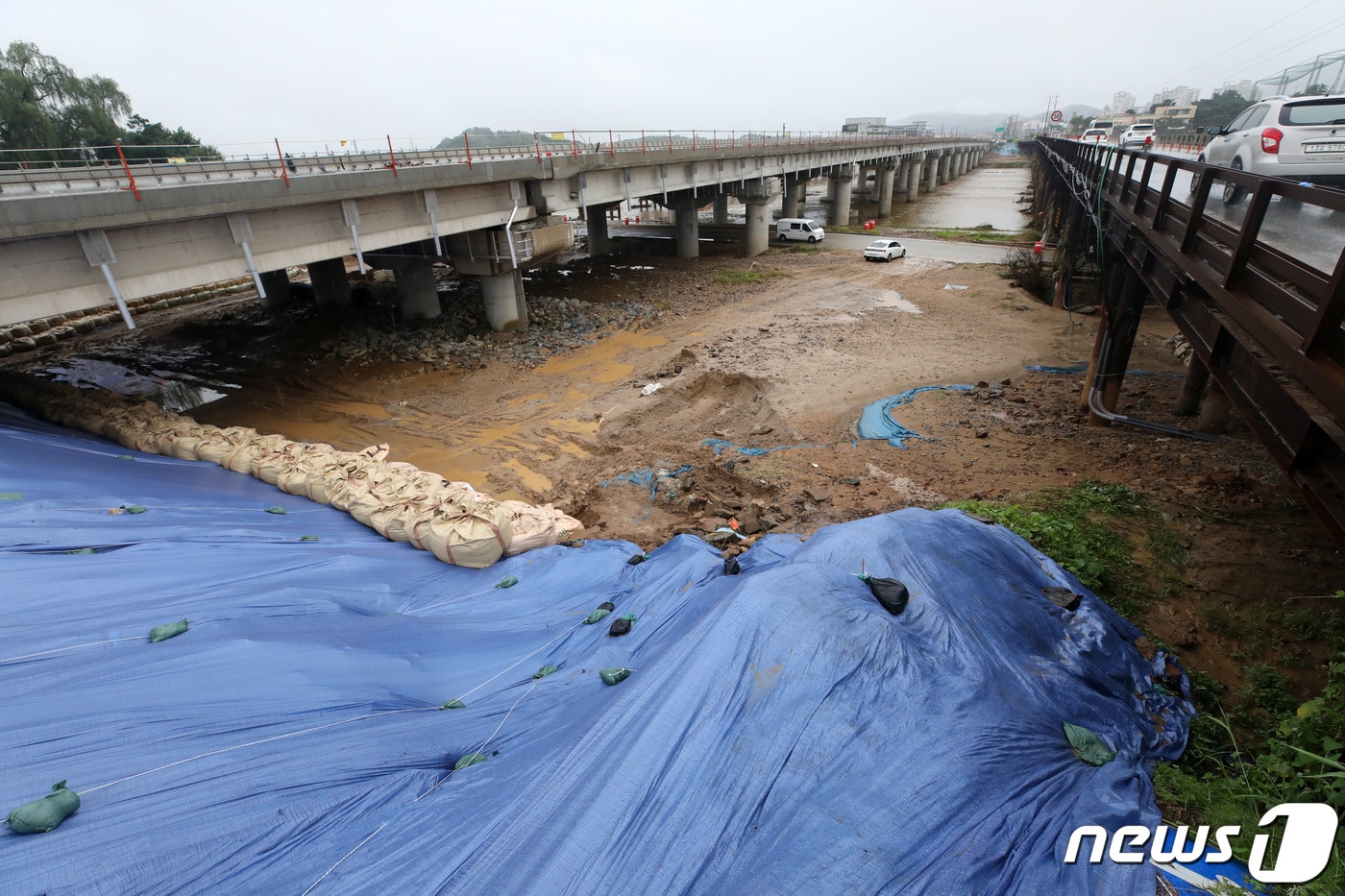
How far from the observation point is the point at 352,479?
7.98m

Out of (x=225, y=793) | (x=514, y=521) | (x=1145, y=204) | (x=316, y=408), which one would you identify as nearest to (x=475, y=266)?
(x=316, y=408)

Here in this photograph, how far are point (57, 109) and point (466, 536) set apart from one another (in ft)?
156

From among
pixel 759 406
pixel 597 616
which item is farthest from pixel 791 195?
pixel 597 616

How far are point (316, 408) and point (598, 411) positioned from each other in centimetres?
680

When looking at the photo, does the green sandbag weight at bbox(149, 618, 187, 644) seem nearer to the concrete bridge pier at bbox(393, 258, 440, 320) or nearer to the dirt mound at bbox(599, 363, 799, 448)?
the dirt mound at bbox(599, 363, 799, 448)

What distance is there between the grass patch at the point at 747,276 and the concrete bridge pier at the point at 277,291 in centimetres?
1668

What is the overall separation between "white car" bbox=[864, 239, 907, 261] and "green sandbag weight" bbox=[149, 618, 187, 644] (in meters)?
27.0

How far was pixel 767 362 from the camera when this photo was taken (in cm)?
1397

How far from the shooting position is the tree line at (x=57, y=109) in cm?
3038

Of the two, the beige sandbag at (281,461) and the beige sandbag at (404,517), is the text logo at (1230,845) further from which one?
the beige sandbag at (281,461)

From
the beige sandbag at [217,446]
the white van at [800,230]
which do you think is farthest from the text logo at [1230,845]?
the white van at [800,230]

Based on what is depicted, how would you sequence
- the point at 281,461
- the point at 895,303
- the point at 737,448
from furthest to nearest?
1. the point at 895,303
2. the point at 737,448
3. the point at 281,461

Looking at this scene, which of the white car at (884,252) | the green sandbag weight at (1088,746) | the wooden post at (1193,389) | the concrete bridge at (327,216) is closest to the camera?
the green sandbag weight at (1088,746)

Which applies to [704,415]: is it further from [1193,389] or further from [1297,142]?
[1297,142]
